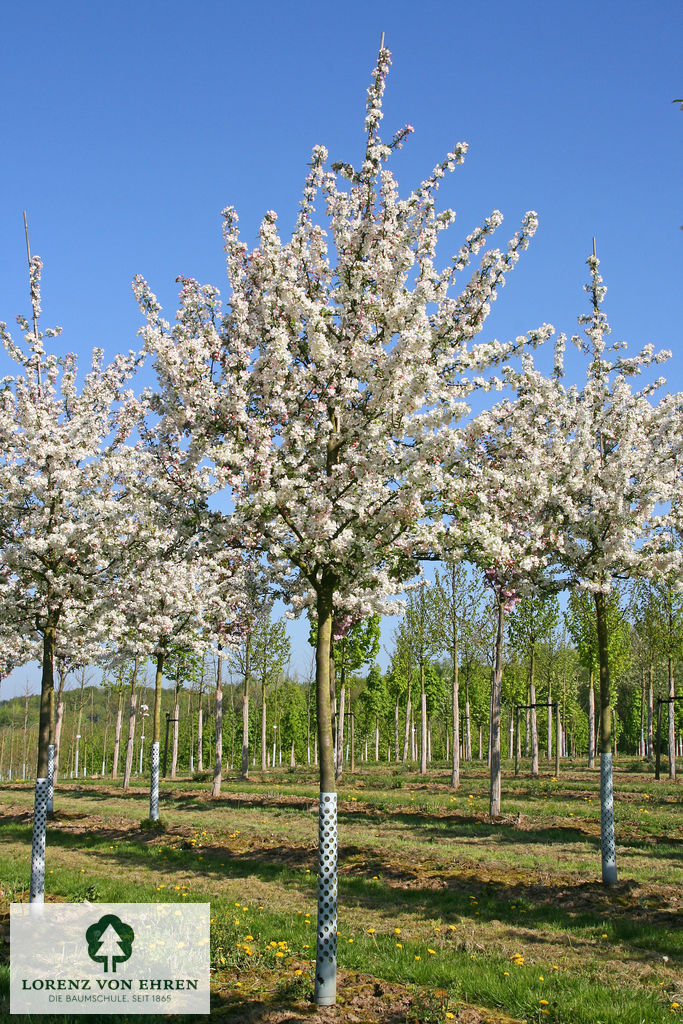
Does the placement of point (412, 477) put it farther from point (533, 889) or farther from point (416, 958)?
point (533, 889)

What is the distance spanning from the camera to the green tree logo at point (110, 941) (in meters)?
7.49

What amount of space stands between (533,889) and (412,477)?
765 centimetres

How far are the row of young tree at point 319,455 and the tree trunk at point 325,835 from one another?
2cm

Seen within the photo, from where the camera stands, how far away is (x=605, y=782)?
445 inches

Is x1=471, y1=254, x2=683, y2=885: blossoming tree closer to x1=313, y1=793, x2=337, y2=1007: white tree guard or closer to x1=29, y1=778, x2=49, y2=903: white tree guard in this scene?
x1=313, y1=793, x2=337, y2=1007: white tree guard

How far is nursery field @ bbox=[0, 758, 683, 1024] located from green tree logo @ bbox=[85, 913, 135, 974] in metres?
1.00

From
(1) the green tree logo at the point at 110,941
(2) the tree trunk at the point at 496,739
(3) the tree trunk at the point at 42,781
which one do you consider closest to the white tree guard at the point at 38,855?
(3) the tree trunk at the point at 42,781

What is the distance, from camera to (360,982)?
7078mm

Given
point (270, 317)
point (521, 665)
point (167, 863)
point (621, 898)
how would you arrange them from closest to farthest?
point (270, 317) → point (621, 898) → point (167, 863) → point (521, 665)

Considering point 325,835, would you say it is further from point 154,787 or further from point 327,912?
point 154,787

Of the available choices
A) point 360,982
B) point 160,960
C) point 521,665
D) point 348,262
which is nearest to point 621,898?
point 360,982

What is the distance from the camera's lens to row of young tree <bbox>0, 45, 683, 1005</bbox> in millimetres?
7176

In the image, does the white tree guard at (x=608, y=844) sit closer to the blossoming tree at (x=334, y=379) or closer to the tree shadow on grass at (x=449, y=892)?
the tree shadow on grass at (x=449, y=892)

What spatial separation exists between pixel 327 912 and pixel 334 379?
5308 mm
